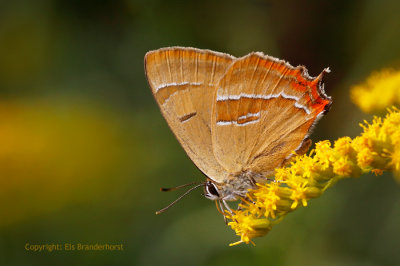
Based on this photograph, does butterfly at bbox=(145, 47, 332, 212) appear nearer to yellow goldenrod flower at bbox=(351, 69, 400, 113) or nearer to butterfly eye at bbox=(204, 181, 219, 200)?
butterfly eye at bbox=(204, 181, 219, 200)

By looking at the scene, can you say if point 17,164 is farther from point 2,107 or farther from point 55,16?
point 55,16

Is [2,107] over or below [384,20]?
below

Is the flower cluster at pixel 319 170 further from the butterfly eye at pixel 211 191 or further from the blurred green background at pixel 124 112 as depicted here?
the blurred green background at pixel 124 112


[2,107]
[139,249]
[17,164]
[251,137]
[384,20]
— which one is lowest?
[139,249]

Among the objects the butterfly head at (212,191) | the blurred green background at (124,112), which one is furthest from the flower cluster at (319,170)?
the blurred green background at (124,112)

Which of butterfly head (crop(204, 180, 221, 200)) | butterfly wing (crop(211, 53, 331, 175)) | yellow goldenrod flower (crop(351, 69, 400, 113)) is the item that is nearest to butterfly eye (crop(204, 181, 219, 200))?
butterfly head (crop(204, 180, 221, 200))

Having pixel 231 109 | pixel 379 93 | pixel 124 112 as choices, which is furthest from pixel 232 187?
pixel 124 112

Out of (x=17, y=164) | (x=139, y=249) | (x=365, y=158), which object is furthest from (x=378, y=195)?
(x=17, y=164)
